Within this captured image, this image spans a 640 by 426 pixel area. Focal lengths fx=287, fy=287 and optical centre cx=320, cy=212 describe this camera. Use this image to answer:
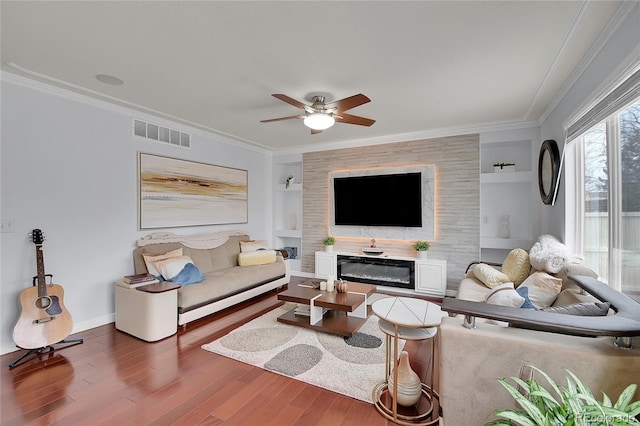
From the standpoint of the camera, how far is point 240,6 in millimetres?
1749

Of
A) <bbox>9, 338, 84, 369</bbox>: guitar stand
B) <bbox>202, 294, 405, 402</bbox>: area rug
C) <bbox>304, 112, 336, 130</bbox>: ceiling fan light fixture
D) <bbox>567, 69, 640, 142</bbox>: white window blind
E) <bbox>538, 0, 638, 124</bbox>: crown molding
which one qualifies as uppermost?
<bbox>538, 0, 638, 124</bbox>: crown molding

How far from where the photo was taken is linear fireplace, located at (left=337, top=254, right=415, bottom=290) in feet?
15.1

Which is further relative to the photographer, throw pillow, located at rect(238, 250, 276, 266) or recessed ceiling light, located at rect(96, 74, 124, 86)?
throw pillow, located at rect(238, 250, 276, 266)

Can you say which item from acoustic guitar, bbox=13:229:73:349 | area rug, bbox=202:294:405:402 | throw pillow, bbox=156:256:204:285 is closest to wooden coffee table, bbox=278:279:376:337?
area rug, bbox=202:294:405:402

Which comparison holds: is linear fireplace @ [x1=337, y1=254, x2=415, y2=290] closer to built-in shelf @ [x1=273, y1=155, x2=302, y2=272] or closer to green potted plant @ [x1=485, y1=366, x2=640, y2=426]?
built-in shelf @ [x1=273, y1=155, x2=302, y2=272]

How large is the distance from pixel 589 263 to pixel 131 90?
186 inches

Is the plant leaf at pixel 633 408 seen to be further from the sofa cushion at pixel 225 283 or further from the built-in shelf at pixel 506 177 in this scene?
the built-in shelf at pixel 506 177

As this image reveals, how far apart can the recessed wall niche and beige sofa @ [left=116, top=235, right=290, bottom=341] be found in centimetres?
140

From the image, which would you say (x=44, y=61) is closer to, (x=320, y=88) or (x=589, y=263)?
(x=320, y=88)

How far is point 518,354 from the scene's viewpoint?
137cm

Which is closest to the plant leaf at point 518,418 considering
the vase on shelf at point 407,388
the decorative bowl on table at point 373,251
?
the vase on shelf at point 407,388

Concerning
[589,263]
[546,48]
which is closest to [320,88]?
[546,48]

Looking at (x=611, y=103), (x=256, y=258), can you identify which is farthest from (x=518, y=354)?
(x=256, y=258)

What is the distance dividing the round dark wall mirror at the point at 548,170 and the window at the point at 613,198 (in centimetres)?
36
